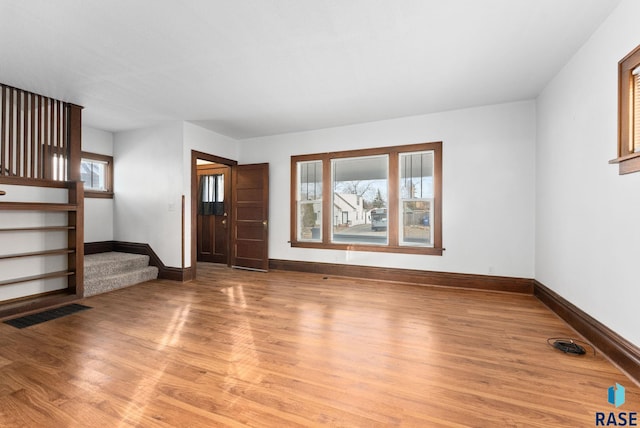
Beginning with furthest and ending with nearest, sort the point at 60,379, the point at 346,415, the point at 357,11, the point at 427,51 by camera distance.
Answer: the point at 427,51 → the point at 357,11 → the point at 60,379 → the point at 346,415

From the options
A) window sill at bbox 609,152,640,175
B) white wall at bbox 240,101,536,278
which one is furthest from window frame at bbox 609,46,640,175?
white wall at bbox 240,101,536,278

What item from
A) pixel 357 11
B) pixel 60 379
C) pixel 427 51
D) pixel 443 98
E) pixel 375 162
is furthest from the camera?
pixel 375 162

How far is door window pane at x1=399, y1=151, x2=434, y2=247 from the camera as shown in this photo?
5.01 m

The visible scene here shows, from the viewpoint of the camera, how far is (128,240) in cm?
582

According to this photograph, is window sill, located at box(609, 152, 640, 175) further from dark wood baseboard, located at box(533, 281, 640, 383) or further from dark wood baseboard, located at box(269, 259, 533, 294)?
dark wood baseboard, located at box(269, 259, 533, 294)

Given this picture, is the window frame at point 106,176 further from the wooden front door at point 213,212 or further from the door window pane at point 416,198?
the door window pane at point 416,198

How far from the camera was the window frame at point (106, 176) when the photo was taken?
5590mm

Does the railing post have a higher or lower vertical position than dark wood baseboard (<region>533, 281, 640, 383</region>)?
higher

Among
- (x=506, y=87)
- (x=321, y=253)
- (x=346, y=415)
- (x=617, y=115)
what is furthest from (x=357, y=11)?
(x=321, y=253)

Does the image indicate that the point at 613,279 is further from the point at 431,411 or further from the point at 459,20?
the point at 459,20

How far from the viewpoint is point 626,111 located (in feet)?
7.71

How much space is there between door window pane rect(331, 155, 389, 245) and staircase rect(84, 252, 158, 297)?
11.7 feet

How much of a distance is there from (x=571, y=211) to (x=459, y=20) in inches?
93.3

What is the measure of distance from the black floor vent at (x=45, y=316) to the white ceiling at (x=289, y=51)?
Answer: 115 inches
